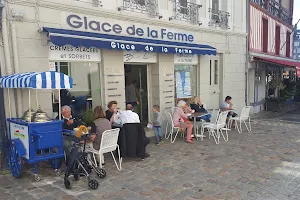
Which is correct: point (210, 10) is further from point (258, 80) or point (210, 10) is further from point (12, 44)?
point (12, 44)

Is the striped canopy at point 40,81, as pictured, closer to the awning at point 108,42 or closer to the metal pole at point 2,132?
the metal pole at point 2,132

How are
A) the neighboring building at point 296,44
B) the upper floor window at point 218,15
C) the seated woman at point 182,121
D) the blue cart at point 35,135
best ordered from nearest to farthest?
the blue cart at point 35,135
the seated woman at point 182,121
the upper floor window at point 218,15
the neighboring building at point 296,44

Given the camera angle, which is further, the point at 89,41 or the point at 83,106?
the point at 83,106

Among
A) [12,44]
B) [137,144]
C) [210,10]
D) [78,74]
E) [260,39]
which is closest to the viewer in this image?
[12,44]

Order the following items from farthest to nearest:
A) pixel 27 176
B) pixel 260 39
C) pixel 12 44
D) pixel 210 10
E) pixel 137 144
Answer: pixel 260 39 → pixel 210 10 → pixel 137 144 → pixel 12 44 → pixel 27 176

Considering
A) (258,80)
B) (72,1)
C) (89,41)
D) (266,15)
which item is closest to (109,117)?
(89,41)

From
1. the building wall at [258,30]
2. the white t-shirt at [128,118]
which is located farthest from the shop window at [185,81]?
the building wall at [258,30]

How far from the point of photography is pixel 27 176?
4898 millimetres

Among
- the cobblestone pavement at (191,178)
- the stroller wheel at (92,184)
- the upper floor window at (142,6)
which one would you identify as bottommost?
the cobblestone pavement at (191,178)

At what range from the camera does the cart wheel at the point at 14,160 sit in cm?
468

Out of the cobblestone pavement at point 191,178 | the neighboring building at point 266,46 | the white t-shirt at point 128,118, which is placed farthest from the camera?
the neighboring building at point 266,46

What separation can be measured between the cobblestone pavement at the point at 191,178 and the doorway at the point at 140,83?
225 cm

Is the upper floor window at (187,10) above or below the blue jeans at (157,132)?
above

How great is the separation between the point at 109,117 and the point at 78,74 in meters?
1.41
